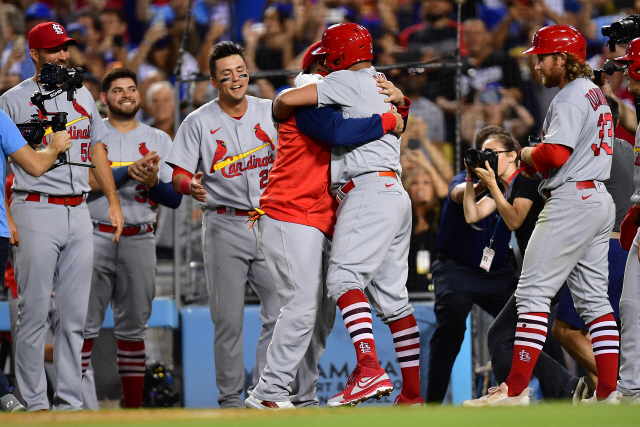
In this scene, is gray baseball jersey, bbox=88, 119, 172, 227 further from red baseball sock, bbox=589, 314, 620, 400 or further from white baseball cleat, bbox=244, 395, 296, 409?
red baseball sock, bbox=589, 314, 620, 400

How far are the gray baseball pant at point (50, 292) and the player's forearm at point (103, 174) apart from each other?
Result: 0.84 feet

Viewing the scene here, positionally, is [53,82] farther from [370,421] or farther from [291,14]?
[291,14]

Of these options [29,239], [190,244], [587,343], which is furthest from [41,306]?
[587,343]

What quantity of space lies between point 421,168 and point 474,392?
1.92 meters

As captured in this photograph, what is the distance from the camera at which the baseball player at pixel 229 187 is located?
498 cm

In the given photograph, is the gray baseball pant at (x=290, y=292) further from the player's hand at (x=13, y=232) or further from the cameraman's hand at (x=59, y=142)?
the player's hand at (x=13, y=232)

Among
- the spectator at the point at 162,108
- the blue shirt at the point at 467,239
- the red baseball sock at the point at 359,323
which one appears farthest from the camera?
the spectator at the point at 162,108

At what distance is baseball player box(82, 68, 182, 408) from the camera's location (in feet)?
18.1

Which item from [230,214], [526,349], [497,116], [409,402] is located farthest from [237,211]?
[497,116]

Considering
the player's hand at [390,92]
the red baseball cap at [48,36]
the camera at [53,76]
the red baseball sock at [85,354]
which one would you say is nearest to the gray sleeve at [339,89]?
the player's hand at [390,92]

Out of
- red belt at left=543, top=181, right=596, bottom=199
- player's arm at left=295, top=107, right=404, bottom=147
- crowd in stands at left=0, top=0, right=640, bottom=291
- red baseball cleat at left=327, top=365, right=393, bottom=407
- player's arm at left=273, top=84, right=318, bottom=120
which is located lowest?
red baseball cleat at left=327, top=365, right=393, bottom=407

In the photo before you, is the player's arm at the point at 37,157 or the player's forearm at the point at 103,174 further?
the player's forearm at the point at 103,174

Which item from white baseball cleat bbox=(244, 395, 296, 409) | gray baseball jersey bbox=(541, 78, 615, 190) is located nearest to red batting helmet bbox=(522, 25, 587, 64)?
gray baseball jersey bbox=(541, 78, 615, 190)

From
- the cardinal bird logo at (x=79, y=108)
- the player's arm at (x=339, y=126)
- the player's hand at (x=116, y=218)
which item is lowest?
the player's hand at (x=116, y=218)
